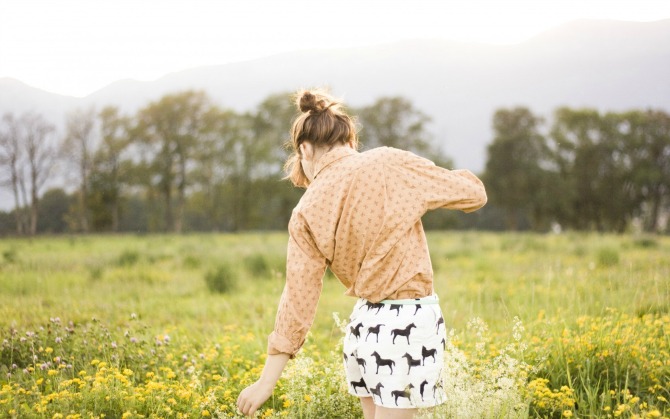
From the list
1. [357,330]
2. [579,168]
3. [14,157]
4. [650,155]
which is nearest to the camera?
[357,330]

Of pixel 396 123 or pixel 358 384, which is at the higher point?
pixel 396 123

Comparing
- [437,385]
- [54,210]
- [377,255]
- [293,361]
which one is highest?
[377,255]

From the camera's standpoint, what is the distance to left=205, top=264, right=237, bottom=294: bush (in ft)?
27.8

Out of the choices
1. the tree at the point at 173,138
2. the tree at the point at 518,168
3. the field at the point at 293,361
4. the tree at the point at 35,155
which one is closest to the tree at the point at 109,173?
the tree at the point at 173,138

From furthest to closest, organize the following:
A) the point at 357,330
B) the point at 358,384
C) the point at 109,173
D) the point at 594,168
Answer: the point at 594,168 → the point at 109,173 → the point at 358,384 → the point at 357,330

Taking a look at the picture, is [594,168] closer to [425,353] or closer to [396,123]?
[396,123]

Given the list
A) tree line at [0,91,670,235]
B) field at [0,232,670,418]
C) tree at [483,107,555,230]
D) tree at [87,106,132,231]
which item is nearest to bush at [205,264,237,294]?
field at [0,232,670,418]

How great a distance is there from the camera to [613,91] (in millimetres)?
38688

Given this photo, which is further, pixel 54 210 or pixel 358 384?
pixel 54 210

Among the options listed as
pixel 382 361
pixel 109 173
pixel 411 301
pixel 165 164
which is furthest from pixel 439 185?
pixel 165 164

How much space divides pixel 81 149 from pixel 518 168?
98.6ft

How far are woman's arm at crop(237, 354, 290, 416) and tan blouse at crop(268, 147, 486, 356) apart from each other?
5 centimetres

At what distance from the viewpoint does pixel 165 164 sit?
1061 inches

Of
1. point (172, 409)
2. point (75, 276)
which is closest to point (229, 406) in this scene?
point (172, 409)
